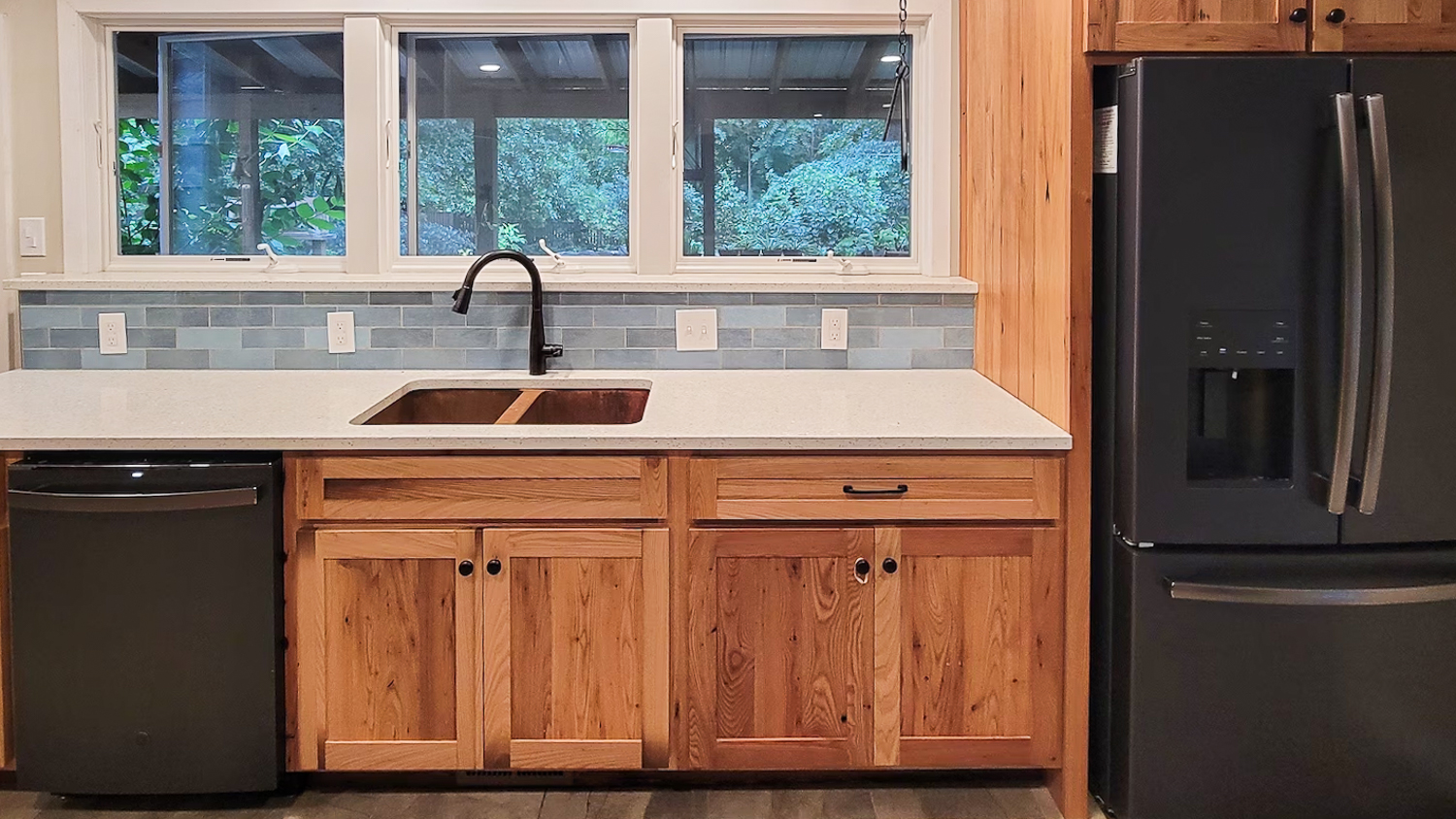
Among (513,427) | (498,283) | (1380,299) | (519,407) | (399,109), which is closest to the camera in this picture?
(1380,299)

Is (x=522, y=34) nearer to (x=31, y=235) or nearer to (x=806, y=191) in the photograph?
(x=806, y=191)

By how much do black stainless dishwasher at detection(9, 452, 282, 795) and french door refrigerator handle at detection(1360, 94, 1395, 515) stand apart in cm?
186

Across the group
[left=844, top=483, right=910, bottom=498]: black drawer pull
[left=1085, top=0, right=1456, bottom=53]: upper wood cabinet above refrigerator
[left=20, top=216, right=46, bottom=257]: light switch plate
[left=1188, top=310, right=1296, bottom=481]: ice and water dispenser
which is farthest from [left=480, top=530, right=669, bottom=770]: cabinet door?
[left=20, top=216, right=46, bottom=257]: light switch plate

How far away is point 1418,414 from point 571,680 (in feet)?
5.02

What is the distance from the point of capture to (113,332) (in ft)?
9.07

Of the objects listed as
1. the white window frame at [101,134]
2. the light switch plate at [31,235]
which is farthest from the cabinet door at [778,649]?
the light switch plate at [31,235]

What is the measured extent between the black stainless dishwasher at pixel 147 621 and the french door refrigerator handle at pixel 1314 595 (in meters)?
1.61

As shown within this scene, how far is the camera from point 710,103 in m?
2.90

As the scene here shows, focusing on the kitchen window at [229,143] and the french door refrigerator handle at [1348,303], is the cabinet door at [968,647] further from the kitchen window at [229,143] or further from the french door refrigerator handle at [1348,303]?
the kitchen window at [229,143]

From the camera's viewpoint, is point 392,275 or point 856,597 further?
point 392,275

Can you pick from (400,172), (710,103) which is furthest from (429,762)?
(710,103)

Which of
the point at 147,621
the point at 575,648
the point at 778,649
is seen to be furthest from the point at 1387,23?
the point at 147,621

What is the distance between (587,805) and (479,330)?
3.86 ft

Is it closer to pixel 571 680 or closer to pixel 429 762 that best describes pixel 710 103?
pixel 571 680
